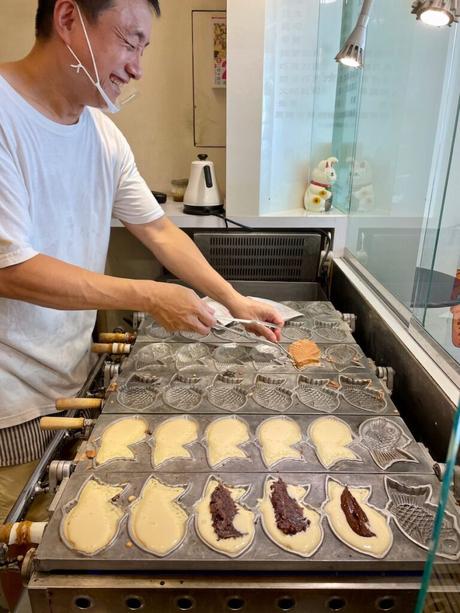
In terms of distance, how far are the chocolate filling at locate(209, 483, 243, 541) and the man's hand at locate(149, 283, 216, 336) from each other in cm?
43

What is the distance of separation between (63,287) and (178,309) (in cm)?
27

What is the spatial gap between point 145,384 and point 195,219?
3.20ft

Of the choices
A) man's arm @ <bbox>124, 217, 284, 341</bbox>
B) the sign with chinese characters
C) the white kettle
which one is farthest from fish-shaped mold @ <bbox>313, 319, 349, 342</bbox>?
the sign with chinese characters

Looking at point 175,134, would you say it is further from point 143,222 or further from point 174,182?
point 143,222

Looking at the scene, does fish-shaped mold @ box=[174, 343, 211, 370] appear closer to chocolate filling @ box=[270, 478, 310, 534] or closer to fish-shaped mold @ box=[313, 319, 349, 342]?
fish-shaped mold @ box=[313, 319, 349, 342]

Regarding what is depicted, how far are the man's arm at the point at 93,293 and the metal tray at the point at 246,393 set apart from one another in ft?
0.43

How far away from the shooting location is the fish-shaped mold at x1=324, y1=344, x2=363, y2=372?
1.22 metres

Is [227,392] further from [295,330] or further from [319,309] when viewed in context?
[319,309]

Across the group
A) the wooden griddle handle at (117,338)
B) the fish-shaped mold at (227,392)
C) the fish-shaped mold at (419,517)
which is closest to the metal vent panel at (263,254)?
the wooden griddle handle at (117,338)

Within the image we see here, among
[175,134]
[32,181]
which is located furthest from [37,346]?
[175,134]

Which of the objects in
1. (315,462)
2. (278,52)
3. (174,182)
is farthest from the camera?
(174,182)

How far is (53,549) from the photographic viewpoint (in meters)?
0.70

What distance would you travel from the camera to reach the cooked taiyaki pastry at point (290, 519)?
2.35 ft

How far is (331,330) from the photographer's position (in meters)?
1.42
